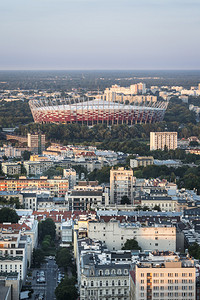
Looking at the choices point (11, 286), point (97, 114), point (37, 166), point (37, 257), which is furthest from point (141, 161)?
point (97, 114)

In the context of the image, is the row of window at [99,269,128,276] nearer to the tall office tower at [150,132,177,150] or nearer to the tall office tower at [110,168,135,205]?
the tall office tower at [110,168,135,205]

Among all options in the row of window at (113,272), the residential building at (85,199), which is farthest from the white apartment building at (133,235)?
the residential building at (85,199)

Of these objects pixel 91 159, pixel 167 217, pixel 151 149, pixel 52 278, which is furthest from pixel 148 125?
pixel 52 278

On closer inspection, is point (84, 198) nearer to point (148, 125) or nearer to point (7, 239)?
point (7, 239)

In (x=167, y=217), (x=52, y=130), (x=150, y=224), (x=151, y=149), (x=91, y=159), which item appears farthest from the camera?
(x=52, y=130)

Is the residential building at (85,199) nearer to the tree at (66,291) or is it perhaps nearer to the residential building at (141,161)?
the tree at (66,291)

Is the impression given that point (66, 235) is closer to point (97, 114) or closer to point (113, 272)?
point (113, 272)
